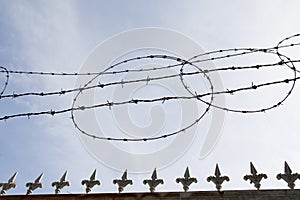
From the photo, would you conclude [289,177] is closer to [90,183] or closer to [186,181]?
[186,181]

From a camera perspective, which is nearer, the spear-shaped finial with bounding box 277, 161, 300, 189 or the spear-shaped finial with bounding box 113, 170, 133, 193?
the spear-shaped finial with bounding box 277, 161, 300, 189

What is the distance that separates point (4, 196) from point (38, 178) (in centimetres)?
91

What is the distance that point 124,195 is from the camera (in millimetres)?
7645

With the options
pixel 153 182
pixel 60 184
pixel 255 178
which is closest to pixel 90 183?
pixel 60 184

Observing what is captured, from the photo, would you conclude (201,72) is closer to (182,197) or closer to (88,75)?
(88,75)

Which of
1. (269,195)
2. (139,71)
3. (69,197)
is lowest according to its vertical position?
(269,195)

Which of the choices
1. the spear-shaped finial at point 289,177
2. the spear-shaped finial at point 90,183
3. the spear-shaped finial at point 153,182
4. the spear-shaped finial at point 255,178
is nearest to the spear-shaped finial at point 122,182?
the spear-shaped finial at point 153,182

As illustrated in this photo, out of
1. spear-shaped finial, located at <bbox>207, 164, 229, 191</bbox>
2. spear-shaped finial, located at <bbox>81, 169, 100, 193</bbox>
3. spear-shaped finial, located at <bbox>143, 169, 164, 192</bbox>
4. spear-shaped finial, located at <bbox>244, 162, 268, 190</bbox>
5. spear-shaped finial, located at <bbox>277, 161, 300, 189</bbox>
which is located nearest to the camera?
spear-shaped finial, located at <bbox>277, 161, 300, 189</bbox>

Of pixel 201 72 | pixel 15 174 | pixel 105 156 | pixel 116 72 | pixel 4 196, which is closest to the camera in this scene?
pixel 201 72

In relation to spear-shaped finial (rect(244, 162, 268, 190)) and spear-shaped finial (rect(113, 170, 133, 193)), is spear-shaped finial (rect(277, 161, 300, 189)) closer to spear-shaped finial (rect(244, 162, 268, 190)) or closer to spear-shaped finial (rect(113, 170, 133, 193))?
spear-shaped finial (rect(244, 162, 268, 190))

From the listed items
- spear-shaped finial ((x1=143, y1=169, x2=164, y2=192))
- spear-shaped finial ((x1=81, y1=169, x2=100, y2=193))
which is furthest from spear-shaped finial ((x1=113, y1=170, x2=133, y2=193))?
spear-shaped finial ((x1=81, y1=169, x2=100, y2=193))

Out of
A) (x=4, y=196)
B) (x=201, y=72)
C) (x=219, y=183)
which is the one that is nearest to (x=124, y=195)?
(x=219, y=183)

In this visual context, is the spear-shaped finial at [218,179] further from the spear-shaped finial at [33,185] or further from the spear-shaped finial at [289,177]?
the spear-shaped finial at [33,185]

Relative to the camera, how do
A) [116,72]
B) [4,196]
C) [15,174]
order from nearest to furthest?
1. [116,72]
2. [4,196]
3. [15,174]
